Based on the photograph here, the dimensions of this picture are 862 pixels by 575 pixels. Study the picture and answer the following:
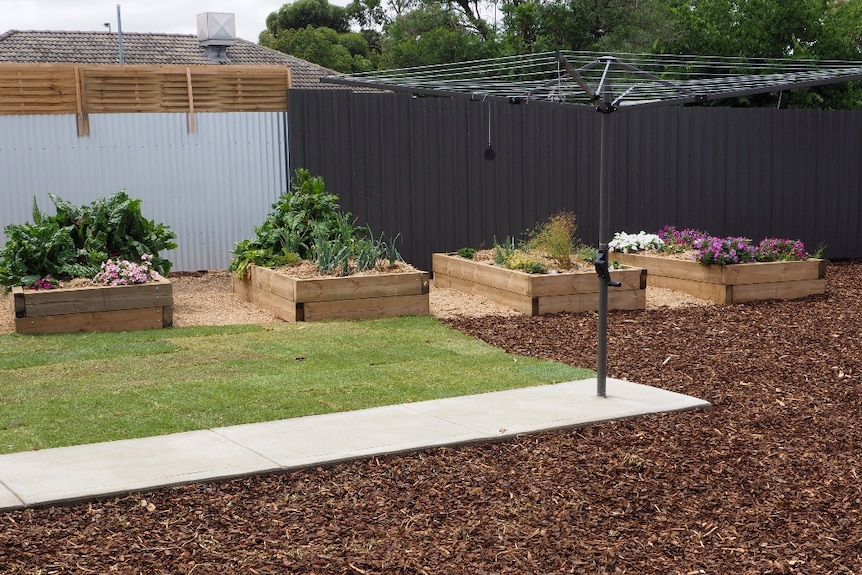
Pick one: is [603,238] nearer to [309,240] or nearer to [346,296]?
[346,296]

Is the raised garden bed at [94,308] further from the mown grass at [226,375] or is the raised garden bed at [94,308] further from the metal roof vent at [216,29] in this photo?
the metal roof vent at [216,29]

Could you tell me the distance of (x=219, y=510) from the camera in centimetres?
442

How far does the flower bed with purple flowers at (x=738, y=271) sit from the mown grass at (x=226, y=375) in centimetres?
315

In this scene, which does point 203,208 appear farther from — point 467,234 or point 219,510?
point 219,510

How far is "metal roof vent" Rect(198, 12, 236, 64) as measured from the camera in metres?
20.8

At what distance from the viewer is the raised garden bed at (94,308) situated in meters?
8.38

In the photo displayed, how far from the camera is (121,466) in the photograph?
4.86 meters

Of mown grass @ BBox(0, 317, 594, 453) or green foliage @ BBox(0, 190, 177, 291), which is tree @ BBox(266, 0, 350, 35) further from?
mown grass @ BBox(0, 317, 594, 453)

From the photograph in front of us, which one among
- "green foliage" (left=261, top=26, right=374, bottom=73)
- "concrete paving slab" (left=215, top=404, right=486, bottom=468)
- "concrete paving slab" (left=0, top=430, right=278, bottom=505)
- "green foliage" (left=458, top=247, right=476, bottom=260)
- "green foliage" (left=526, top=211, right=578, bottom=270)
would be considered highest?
"green foliage" (left=261, top=26, right=374, bottom=73)

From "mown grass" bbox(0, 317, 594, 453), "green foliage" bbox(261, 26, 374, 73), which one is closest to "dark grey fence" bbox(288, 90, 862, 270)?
"mown grass" bbox(0, 317, 594, 453)

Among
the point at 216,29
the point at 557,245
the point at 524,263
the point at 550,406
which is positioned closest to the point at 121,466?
the point at 550,406

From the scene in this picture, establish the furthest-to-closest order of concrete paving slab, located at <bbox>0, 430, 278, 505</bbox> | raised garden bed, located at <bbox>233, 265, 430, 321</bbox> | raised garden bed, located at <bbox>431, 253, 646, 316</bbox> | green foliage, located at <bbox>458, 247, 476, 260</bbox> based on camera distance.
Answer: green foliage, located at <bbox>458, 247, 476, 260</bbox>, raised garden bed, located at <bbox>431, 253, 646, 316</bbox>, raised garden bed, located at <bbox>233, 265, 430, 321</bbox>, concrete paving slab, located at <bbox>0, 430, 278, 505</bbox>

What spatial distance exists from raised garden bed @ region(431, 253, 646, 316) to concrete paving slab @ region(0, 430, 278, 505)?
15.6 feet

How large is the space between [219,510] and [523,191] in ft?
28.1
